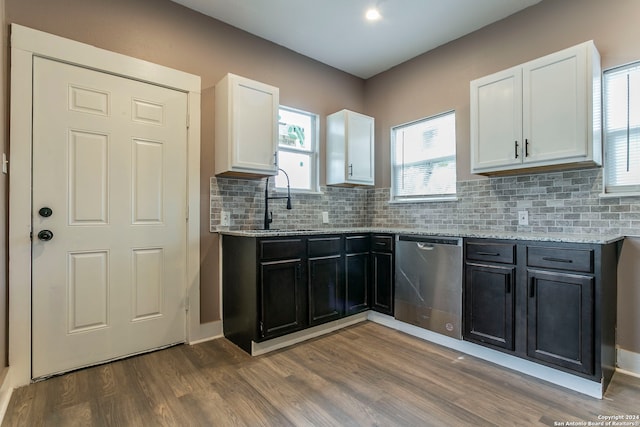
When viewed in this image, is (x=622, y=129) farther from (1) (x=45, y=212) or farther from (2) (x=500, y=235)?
(1) (x=45, y=212)

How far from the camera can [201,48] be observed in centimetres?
281

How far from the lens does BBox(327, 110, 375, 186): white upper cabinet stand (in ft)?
11.7

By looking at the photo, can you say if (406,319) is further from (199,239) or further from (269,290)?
(199,239)

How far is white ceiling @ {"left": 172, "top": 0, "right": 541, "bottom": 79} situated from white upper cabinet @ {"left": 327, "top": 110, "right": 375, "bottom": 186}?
0.70 metres

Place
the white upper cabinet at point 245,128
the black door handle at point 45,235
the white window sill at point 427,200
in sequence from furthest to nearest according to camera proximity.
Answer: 1. the white window sill at point 427,200
2. the white upper cabinet at point 245,128
3. the black door handle at point 45,235

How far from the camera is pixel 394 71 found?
382 centimetres

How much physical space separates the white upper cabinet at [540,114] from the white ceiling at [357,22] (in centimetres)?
68

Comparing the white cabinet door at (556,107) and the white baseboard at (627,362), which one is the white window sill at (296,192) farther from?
the white baseboard at (627,362)

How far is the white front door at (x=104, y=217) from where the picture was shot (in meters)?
2.13

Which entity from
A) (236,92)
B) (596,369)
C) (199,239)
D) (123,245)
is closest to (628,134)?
(596,369)

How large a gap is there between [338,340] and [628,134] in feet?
8.71

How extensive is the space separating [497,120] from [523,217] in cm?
85

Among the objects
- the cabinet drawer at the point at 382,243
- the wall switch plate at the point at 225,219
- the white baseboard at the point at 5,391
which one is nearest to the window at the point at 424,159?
the cabinet drawer at the point at 382,243

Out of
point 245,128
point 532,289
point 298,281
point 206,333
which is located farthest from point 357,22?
point 206,333
